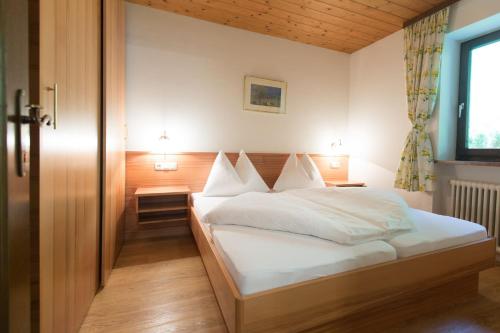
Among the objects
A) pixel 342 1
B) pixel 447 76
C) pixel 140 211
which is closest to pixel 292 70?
pixel 342 1

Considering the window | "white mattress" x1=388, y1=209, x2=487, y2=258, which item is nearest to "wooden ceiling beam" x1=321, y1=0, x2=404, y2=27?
the window

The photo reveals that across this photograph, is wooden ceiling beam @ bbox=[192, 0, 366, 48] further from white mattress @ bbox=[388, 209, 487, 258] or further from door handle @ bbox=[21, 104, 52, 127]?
white mattress @ bbox=[388, 209, 487, 258]

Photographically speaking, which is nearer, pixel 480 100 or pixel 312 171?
pixel 480 100

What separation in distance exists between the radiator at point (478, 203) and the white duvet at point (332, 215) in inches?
45.8

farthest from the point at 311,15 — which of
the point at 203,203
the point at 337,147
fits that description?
the point at 203,203

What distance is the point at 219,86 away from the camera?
2.96m

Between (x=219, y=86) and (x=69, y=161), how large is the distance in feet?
7.01

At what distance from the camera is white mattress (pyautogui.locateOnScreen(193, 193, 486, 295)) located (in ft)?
3.44

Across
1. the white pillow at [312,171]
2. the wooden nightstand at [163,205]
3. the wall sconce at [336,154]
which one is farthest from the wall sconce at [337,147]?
the wooden nightstand at [163,205]

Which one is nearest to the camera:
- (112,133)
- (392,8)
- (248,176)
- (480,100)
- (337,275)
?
(337,275)

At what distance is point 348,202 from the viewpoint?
5.93 ft

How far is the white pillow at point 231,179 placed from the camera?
261cm

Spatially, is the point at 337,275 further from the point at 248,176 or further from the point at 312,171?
the point at 312,171

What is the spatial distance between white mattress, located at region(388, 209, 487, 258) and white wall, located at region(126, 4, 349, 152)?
6.47ft
